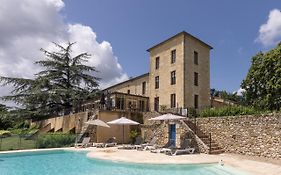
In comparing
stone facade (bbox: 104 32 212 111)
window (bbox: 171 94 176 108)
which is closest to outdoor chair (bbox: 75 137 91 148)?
stone facade (bbox: 104 32 212 111)

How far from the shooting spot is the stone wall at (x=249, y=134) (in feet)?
50.1

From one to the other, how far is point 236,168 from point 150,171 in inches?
151

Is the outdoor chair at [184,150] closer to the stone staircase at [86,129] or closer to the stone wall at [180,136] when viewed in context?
the stone wall at [180,136]

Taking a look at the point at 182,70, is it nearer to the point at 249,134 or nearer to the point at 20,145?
the point at 249,134

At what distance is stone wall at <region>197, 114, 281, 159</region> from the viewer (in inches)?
602

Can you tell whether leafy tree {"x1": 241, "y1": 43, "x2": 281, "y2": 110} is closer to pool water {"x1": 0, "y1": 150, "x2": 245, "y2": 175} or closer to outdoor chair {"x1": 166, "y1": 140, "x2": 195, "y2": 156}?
outdoor chair {"x1": 166, "y1": 140, "x2": 195, "y2": 156}

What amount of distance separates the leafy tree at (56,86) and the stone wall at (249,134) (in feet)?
66.2

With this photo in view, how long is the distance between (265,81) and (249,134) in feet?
33.9

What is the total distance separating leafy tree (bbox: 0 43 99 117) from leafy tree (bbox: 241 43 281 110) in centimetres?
1915

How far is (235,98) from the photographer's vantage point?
4669cm

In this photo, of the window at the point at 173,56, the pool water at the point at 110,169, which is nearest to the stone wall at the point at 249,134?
the pool water at the point at 110,169

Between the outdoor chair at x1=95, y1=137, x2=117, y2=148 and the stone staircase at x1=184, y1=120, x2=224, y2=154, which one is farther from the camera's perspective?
the outdoor chair at x1=95, y1=137, x2=117, y2=148

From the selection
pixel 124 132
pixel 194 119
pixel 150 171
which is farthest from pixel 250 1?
pixel 124 132

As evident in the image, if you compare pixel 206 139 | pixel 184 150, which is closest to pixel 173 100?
pixel 206 139
